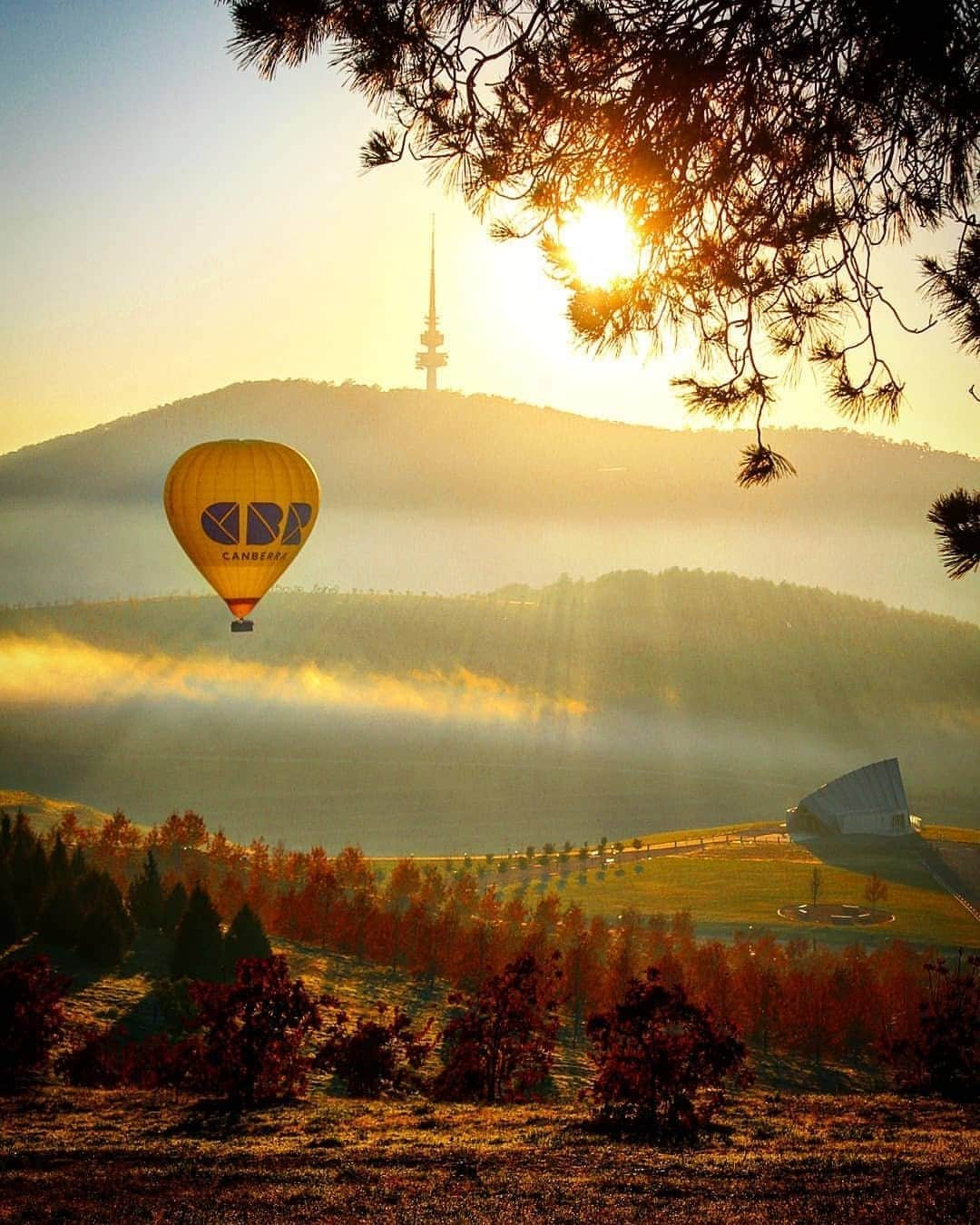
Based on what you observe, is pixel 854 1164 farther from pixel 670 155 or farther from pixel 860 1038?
pixel 860 1038

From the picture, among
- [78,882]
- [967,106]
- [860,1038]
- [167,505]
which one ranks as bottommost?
[860,1038]

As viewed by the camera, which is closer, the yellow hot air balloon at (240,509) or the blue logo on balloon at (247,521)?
the yellow hot air balloon at (240,509)

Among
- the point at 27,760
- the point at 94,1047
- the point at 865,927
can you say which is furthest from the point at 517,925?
the point at 27,760

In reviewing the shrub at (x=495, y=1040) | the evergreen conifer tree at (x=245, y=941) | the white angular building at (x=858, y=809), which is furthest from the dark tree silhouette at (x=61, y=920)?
the white angular building at (x=858, y=809)

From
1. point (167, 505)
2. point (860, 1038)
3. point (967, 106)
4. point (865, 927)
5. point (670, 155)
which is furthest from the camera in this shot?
point (865, 927)

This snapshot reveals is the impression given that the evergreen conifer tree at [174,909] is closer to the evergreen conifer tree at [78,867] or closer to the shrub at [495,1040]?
the evergreen conifer tree at [78,867]

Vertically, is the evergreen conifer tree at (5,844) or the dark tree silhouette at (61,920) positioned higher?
the evergreen conifer tree at (5,844)
